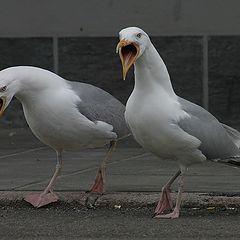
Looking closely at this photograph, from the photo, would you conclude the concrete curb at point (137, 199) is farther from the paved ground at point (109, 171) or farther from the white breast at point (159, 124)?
the white breast at point (159, 124)

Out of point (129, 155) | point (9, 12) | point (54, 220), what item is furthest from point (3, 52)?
point (54, 220)

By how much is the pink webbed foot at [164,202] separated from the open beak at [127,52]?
49.0 inches

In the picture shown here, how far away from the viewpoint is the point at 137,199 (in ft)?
29.4

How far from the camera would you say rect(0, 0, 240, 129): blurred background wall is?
15.2 meters

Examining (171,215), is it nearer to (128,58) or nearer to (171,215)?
(171,215)

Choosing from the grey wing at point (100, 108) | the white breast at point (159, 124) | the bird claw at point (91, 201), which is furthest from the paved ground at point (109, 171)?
the white breast at point (159, 124)

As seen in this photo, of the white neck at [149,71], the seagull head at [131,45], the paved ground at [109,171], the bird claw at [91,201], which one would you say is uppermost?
the seagull head at [131,45]

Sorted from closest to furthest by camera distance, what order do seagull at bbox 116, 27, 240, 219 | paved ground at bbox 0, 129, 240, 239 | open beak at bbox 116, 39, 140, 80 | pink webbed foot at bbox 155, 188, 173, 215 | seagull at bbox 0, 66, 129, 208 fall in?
paved ground at bbox 0, 129, 240, 239 < open beak at bbox 116, 39, 140, 80 < seagull at bbox 116, 27, 240, 219 < pink webbed foot at bbox 155, 188, 173, 215 < seagull at bbox 0, 66, 129, 208

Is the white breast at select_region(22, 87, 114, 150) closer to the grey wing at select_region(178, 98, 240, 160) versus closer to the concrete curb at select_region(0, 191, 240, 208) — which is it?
the concrete curb at select_region(0, 191, 240, 208)

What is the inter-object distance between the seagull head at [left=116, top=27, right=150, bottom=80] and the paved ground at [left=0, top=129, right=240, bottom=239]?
135 centimetres

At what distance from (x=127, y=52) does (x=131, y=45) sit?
0.31 feet

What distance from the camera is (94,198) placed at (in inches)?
356

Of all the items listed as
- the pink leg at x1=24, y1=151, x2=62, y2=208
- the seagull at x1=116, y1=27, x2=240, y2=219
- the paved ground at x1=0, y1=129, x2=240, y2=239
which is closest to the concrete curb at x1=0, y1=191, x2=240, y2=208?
the paved ground at x1=0, y1=129, x2=240, y2=239

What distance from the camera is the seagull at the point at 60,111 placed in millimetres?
8609
